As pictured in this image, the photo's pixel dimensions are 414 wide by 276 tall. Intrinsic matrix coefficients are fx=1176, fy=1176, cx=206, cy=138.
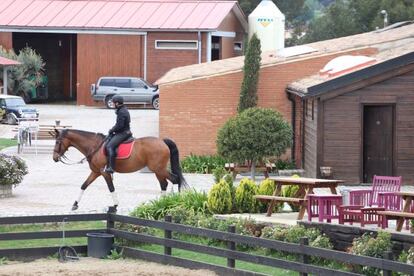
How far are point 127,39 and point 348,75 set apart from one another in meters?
30.7

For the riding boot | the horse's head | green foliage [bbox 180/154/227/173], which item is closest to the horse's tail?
the riding boot

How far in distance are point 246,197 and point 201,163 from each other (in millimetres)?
14081

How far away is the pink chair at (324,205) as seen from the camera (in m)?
19.8

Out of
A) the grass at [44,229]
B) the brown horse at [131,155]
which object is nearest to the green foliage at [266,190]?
the grass at [44,229]

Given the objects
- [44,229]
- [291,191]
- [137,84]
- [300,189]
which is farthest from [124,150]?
[137,84]

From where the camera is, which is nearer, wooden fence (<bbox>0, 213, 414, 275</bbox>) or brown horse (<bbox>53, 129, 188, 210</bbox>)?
wooden fence (<bbox>0, 213, 414, 275</bbox>)

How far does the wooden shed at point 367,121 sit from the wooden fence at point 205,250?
39.7 ft

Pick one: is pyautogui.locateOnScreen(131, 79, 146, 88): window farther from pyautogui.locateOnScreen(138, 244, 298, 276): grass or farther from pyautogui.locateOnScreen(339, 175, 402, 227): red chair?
pyautogui.locateOnScreen(339, 175, 402, 227): red chair

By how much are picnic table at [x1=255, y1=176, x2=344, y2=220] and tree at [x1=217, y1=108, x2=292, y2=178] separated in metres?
10.3

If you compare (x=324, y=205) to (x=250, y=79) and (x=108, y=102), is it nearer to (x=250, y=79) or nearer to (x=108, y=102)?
(x=250, y=79)

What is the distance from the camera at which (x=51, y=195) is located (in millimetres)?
28906

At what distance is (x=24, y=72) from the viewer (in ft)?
200

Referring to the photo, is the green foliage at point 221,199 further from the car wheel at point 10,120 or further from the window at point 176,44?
the window at point 176,44

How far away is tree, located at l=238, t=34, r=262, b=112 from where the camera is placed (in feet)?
120
